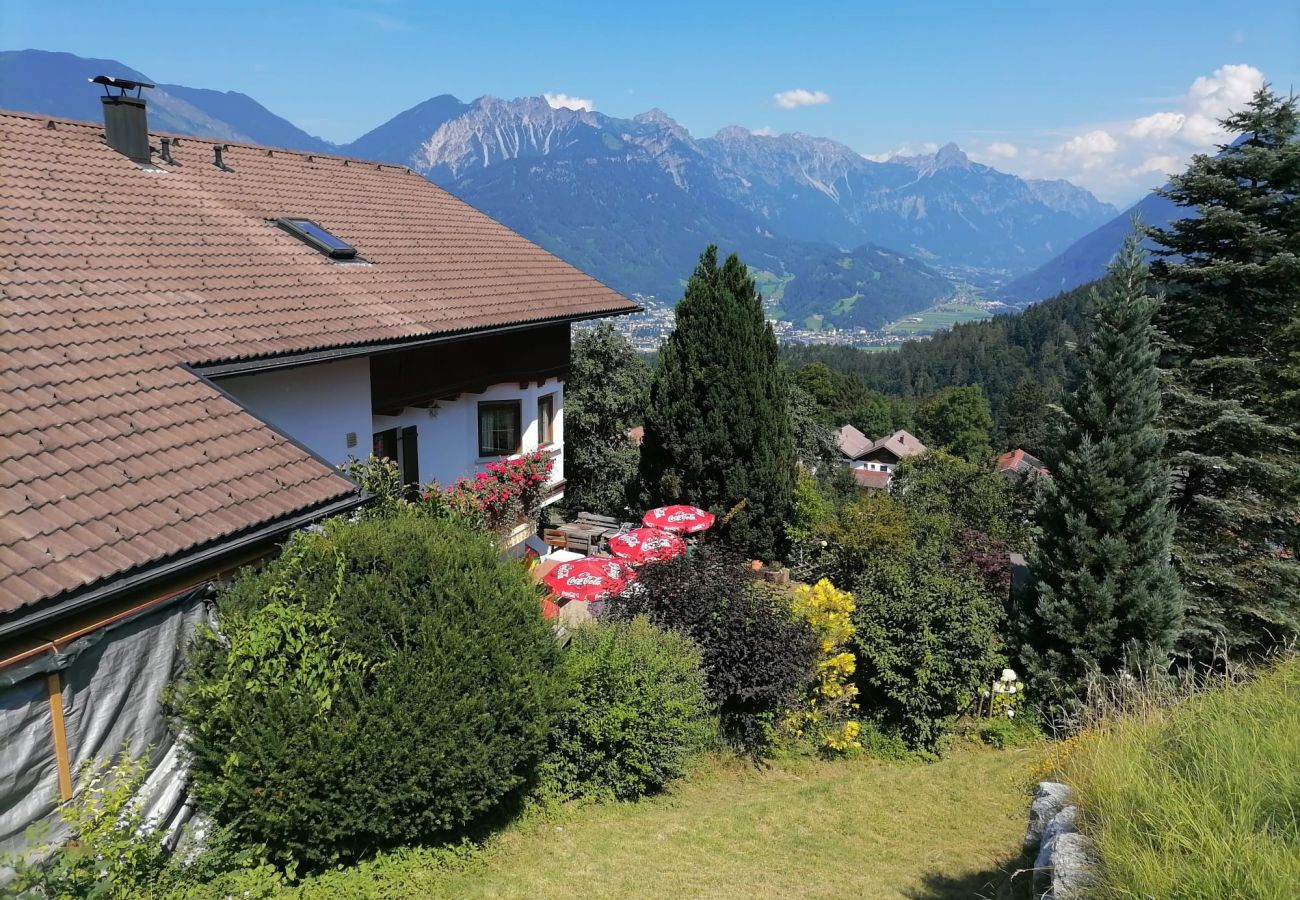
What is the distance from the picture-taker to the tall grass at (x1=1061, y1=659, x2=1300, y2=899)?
11.9ft

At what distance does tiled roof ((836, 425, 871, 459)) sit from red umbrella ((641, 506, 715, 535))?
7767 centimetres

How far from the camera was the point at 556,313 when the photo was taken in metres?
15.8

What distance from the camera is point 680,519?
16922mm

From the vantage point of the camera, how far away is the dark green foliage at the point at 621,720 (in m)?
8.62

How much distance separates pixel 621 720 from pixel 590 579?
147 inches

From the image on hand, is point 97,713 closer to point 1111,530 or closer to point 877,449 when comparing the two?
point 1111,530

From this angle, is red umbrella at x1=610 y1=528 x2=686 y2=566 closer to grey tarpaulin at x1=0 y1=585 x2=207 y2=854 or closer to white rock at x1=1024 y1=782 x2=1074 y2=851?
white rock at x1=1024 y1=782 x2=1074 y2=851

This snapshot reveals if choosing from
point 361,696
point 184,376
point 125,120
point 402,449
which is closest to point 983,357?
point 402,449

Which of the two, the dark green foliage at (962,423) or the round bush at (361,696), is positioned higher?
the round bush at (361,696)

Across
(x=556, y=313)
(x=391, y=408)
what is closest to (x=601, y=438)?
(x=556, y=313)

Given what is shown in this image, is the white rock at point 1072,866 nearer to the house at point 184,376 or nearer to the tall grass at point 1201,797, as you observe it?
the tall grass at point 1201,797

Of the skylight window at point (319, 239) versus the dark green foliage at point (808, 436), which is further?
the dark green foliage at point (808, 436)

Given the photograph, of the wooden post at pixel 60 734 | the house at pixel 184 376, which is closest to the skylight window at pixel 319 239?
the house at pixel 184 376

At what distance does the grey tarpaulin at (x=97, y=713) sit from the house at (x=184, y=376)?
2 cm
